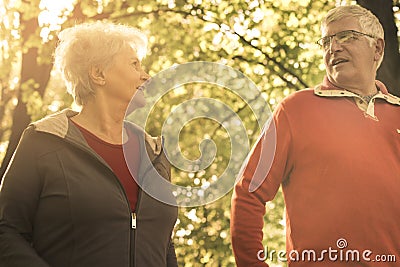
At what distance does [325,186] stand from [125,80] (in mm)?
1205

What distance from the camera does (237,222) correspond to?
152 inches

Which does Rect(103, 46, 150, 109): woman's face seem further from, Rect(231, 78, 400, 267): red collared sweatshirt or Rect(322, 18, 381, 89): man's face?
Rect(322, 18, 381, 89): man's face

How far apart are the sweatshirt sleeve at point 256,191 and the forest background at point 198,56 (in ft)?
18.4

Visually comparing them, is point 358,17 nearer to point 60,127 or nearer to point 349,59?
point 349,59

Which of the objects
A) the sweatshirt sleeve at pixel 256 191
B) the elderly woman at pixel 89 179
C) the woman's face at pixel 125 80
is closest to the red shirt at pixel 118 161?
the elderly woman at pixel 89 179

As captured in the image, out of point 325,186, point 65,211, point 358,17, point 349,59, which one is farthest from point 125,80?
point 358,17

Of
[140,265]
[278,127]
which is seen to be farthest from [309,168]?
[140,265]

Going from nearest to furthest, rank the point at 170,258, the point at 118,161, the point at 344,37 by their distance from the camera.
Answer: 1. the point at 118,161
2. the point at 170,258
3. the point at 344,37

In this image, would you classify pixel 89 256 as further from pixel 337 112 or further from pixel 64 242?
pixel 337 112

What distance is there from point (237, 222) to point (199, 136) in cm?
704

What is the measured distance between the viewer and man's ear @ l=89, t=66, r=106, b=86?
382 cm

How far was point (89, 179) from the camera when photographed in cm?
345

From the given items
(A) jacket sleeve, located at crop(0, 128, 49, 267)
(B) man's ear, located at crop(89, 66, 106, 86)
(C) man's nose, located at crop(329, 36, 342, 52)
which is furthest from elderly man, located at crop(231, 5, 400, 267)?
(A) jacket sleeve, located at crop(0, 128, 49, 267)

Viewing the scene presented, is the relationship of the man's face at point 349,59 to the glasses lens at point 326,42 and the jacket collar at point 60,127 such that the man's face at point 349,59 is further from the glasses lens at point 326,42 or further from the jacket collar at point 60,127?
the jacket collar at point 60,127
